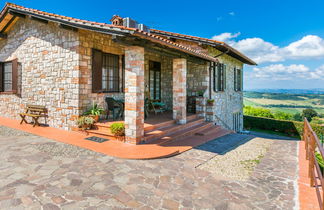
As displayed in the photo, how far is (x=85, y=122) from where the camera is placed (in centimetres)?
678

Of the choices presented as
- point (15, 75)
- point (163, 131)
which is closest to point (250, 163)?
point (163, 131)

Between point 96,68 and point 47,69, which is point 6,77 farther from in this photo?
point 96,68

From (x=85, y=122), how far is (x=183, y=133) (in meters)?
3.57

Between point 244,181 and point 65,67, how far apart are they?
23.1 feet

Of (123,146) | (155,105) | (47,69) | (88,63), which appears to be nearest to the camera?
(123,146)

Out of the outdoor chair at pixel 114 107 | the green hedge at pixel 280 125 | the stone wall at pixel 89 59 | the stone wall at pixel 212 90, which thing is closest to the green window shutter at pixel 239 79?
the stone wall at pixel 212 90

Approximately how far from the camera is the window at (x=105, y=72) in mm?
7410

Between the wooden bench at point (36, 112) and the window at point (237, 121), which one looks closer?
the wooden bench at point (36, 112)

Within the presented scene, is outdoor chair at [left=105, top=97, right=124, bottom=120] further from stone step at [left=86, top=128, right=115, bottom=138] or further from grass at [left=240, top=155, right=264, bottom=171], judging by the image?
grass at [left=240, top=155, right=264, bottom=171]

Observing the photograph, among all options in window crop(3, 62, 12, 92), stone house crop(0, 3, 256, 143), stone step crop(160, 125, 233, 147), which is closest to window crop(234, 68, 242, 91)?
stone house crop(0, 3, 256, 143)

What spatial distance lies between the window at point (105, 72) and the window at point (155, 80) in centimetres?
234

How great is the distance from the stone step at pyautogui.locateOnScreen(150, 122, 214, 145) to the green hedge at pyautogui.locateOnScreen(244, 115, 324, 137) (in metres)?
9.68

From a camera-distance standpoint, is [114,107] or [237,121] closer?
[114,107]

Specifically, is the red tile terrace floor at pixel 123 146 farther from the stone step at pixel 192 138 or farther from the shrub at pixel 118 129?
the shrub at pixel 118 129
